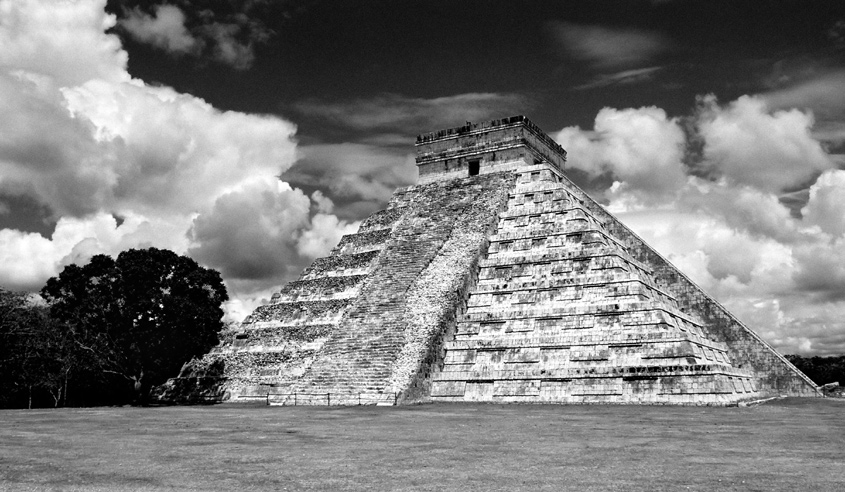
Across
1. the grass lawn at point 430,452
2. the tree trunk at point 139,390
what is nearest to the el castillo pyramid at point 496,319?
the tree trunk at point 139,390

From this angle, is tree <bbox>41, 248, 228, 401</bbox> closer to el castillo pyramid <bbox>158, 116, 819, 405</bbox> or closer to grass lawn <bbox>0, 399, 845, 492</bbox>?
el castillo pyramid <bbox>158, 116, 819, 405</bbox>

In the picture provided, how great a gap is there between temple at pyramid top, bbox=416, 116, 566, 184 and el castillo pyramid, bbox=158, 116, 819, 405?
0.33ft

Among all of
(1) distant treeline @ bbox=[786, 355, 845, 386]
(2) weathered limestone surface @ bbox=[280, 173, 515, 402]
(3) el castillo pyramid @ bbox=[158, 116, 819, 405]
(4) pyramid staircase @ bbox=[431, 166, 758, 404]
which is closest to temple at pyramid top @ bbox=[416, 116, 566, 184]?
(3) el castillo pyramid @ bbox=[158, 116, 819, 405]

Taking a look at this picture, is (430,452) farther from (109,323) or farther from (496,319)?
(109,323)

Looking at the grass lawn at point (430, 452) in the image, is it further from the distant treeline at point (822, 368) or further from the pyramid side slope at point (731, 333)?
the distant treeline at point (822, 368)

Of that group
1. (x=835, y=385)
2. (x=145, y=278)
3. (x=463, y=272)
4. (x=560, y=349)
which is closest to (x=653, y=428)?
(x=560, y=349)

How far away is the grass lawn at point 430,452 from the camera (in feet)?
27.5

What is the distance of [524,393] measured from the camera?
23344 mm

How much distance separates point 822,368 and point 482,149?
39.7 metres

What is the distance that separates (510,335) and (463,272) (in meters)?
3.38

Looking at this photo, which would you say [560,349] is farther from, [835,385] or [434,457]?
[835,385]

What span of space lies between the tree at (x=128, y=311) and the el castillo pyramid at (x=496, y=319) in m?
2.16

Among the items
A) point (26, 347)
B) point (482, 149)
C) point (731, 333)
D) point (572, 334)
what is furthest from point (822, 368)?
point (26, 347)

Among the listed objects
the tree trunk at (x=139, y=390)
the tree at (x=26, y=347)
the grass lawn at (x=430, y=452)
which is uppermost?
the tree at (x=26, y=347)
